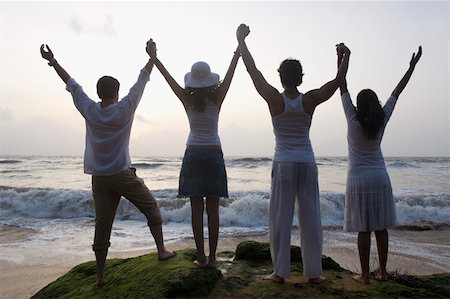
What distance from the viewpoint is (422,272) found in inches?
312

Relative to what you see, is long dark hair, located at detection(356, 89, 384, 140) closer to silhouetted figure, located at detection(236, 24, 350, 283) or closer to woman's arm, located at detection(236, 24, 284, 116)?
silhouetted figure, located at detection(236, 24, 350, 283)

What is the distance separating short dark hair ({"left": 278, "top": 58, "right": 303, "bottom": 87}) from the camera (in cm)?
395

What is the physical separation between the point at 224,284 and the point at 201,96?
1901 mm

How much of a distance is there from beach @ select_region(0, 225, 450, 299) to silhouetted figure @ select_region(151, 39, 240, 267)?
3199mm

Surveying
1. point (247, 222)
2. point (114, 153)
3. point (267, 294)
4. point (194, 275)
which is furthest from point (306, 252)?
point (247, 222)

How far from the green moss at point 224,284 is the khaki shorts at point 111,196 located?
1.69 feet

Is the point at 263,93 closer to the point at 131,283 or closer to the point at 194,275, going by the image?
the point at 194,275

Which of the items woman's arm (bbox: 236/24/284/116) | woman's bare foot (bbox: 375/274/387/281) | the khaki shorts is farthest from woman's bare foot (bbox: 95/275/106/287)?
woman's bare foot (bbox: 375/274/387/281)

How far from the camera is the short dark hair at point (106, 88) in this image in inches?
165

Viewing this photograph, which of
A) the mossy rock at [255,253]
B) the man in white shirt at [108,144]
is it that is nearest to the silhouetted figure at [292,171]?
the mossy rock at [255,253]

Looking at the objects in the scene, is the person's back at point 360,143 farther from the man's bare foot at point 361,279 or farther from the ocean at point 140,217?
the ocean at point 140,217

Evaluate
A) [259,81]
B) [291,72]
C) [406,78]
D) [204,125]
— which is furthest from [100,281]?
[406,78]

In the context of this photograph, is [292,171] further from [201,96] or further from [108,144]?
[108,144]

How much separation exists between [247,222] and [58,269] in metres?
7.52
